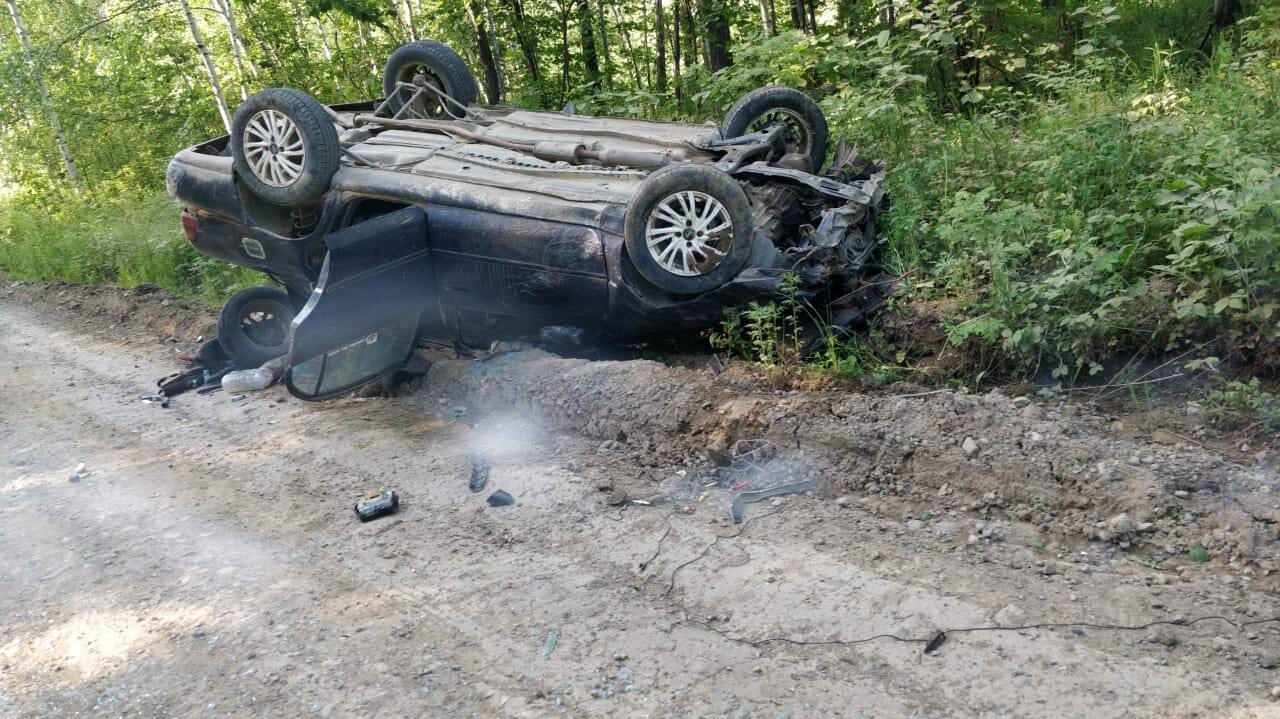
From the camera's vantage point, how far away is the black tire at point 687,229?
205 inches

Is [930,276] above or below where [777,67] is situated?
below

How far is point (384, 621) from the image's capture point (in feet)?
12.1

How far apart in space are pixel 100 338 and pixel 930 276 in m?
8.04

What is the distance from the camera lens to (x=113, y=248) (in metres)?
12.1

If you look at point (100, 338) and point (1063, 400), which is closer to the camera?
point (1063, 400)

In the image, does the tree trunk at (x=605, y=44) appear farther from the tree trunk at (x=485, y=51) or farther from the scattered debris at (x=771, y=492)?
the scattered debris at (x=771, y=492)

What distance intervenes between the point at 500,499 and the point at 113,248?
32.7 ft

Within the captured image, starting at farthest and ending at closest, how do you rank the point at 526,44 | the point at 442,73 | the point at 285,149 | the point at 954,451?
the point at 526,44
the point at 442,73
the point at 285,149
the point at 954,451

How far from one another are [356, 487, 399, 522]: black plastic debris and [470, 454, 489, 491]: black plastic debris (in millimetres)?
406

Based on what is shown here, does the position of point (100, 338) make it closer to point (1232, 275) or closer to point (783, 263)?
point (783, 263)

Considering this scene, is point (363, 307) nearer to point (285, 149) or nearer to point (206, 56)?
point (285, 149)

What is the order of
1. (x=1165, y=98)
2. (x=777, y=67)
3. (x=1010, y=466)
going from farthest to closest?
(x=777, y=67) < (x=1165, y=98) < (x=1010, y=466)

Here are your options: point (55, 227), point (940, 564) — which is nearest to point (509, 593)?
point (940, 564)

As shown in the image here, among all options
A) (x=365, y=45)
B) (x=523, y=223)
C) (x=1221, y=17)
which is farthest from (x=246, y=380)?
(x=365, y=45)
